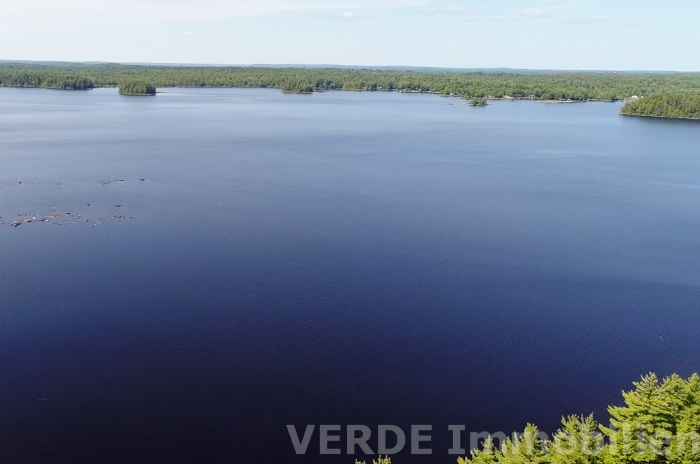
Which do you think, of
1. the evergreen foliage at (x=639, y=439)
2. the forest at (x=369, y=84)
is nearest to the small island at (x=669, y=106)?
the forest at (x=369, y=84)

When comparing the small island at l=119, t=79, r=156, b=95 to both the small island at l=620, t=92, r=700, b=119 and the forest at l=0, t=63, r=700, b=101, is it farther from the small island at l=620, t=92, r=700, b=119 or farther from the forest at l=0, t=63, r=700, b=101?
the small island at l=620, t=92, r=700, b=119

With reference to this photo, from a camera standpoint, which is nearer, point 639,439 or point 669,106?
point 639,439

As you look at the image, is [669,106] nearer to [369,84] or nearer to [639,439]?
[369,84]

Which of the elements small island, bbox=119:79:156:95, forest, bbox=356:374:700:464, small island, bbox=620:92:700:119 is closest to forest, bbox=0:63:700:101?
small island, bbox=119:79:156:95

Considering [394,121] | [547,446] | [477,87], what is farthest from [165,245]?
[477,87]

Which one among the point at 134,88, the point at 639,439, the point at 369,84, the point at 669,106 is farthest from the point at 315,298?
the point at 369,84

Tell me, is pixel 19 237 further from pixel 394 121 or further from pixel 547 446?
pixel 394 121
